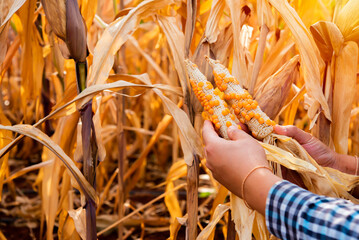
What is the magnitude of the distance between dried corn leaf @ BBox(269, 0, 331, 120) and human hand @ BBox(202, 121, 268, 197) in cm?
22

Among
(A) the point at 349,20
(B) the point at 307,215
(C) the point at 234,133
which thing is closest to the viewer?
(B) the point at 307,215

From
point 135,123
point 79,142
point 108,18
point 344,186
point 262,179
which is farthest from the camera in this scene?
point 135,123

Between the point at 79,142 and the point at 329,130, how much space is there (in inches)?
22.5

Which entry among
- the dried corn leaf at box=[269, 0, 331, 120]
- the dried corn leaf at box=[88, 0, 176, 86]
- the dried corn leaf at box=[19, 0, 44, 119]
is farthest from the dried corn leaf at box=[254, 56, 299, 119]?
the dried corn leaf at box=[19, 0, 44, 119]

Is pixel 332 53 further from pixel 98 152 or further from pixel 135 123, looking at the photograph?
pixel 135 123

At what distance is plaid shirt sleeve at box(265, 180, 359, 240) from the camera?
0.55 meters

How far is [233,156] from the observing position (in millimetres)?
682

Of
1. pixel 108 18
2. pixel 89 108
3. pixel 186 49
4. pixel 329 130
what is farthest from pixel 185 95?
pixel 108 18

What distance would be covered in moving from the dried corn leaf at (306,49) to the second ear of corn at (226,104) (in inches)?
5.6

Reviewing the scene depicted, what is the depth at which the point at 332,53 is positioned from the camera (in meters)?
0.89

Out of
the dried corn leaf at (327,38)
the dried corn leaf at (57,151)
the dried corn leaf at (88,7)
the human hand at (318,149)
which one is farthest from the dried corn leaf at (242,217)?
the dried corn leaf at (88,7)

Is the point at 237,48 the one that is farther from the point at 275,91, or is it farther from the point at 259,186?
the point at 259,186

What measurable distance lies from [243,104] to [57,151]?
1.26 ft

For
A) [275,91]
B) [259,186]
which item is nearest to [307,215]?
[259,186]
